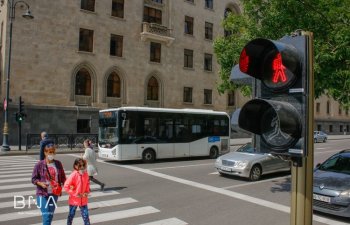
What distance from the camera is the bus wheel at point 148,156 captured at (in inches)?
733

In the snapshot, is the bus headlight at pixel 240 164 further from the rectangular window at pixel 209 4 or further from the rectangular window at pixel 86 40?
the rectangular window at pixel 209 4

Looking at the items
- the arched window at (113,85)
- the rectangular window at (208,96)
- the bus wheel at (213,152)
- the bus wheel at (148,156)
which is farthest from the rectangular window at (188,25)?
the bus wheel at (148,156)

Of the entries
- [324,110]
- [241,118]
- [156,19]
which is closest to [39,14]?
[156,19]

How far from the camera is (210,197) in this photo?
10594mm

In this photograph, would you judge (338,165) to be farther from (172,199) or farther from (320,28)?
(172,199)

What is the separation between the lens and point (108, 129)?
60.7ft

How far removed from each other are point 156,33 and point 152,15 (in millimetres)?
2220

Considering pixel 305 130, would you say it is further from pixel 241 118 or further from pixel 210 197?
pixel 210 197

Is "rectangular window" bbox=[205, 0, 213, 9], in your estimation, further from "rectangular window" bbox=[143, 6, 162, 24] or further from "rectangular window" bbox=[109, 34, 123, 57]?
"rectangular window" bbox=[109, 34, 123, 57]

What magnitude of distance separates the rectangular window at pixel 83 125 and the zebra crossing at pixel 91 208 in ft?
60.3

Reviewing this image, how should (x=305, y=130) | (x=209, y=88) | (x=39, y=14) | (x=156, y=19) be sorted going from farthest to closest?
(x=209, y=88) → (x=156, y=19) → (x=39, y=14) → (x=305, y=130)

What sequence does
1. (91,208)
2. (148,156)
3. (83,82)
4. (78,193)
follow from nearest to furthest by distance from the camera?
(78,193) → (91,208) → (148,156) → (83,82)

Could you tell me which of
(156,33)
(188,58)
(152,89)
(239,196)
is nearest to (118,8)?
(156,33)

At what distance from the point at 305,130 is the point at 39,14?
97.4ft
